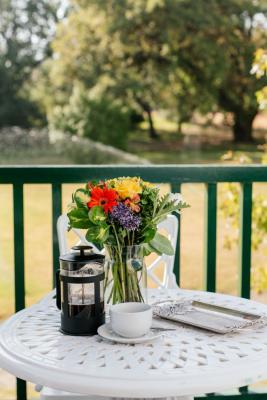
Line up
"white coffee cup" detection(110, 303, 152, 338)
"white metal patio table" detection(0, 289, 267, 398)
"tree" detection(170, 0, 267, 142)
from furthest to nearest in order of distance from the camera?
"tree" detection(170, 0, 267, 142), "white coffee cup" detection(110, 303, 152, 338), "white metal patio table" detection(0, 289, 267, 398)

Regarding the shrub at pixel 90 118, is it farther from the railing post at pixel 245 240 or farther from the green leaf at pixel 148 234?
the green leaf at pixel 148 234

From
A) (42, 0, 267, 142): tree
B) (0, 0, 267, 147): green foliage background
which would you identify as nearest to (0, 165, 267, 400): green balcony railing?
(0, 0, 267, 147): green foliage background

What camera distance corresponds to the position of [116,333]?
130cm

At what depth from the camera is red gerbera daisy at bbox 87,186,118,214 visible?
52.0 inches

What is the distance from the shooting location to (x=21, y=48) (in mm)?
25422

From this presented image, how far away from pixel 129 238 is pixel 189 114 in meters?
23.1

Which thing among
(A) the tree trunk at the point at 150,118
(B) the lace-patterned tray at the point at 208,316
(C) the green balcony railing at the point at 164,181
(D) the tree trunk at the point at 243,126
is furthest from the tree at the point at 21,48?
(B) the lace-patterned tray at the point at 208,316

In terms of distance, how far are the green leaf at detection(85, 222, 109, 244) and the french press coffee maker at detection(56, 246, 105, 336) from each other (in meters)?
0.04

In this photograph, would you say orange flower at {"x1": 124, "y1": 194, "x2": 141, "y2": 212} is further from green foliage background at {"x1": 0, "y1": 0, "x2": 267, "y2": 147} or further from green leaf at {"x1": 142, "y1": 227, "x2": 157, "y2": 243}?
green foliage background at {"x1": 0, "y1": 0, "x2": 267, "y2": 147}

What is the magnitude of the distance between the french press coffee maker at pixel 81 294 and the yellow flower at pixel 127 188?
15cm

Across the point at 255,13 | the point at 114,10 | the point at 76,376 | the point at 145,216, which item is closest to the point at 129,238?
the point at 145,216

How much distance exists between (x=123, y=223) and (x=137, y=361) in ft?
0.94

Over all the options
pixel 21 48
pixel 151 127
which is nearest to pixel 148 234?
pixel 151 127

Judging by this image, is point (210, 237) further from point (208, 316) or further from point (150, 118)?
point (150, 118)
